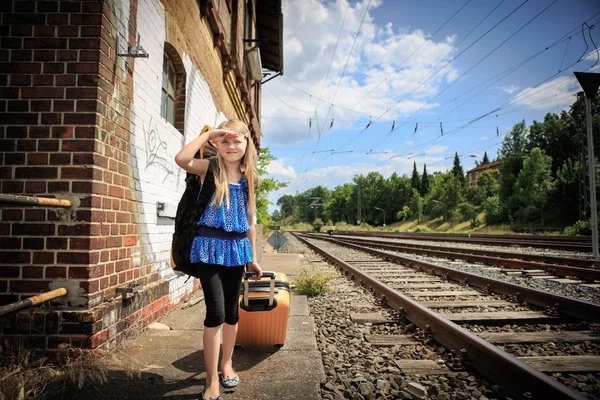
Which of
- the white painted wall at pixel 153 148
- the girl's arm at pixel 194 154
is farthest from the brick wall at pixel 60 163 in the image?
the girl's arm at pixel 194 154

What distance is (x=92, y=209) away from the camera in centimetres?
247

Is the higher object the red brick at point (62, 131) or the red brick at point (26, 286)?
the red brick at point (62, 131)

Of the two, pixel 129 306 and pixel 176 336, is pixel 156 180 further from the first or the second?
pixel 176 336

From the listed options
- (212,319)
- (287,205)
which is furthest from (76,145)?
(287,205)

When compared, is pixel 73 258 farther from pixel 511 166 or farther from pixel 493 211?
pixel 511 166

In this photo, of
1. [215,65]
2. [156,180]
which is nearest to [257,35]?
[215,65]

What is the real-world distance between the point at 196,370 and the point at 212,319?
2.54ft

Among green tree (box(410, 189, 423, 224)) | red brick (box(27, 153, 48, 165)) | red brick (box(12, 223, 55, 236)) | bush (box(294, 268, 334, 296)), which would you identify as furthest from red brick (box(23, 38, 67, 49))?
green tree (box(410, 189, 423, 224))

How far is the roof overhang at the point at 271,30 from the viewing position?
43.3 feet

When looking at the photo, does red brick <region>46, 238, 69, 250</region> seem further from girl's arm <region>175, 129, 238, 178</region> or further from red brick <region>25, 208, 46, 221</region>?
girl's arm <region>175, 129, 238, 178</region>

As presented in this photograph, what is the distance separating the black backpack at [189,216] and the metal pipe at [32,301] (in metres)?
0.88

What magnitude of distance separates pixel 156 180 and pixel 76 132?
4.29 feet

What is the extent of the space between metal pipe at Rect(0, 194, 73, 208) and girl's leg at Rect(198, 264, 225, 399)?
1.09 meters

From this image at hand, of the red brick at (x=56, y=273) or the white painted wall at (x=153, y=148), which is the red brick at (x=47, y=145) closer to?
the white painted wall at (x=153, y=148)
